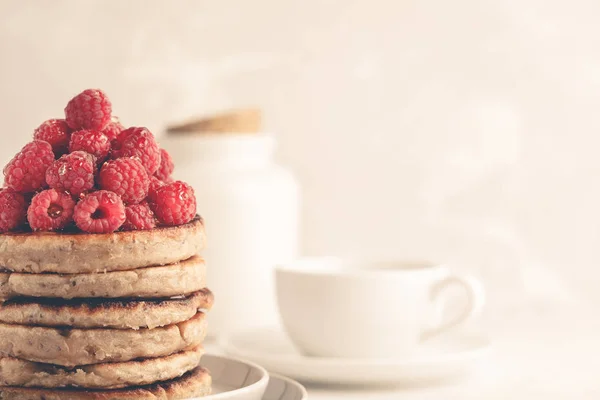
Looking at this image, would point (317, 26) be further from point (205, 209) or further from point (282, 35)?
point (205, 209)

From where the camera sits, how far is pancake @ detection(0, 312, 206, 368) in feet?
3.58

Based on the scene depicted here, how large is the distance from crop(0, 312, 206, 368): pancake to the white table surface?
41cm

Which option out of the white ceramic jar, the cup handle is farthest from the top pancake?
the white ceramic jar

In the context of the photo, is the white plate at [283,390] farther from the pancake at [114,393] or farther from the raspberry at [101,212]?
the raspberry at [101,212]

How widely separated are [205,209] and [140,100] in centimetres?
54

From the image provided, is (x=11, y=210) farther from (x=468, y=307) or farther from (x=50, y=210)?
(x=468, y=307)

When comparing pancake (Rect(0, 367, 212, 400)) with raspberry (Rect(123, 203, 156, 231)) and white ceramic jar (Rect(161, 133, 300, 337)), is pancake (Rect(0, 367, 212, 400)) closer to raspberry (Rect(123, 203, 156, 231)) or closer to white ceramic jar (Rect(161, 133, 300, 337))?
raspberry (Rect(123, 203, 156, 231))

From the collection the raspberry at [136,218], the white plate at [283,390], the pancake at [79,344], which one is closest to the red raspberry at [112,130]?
the raspberry at [136,218]

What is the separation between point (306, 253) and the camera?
2471 mm

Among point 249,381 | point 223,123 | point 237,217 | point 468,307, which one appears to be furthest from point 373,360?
point 223,123

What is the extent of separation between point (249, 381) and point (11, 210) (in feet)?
1.17

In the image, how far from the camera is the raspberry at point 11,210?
113 centimetres

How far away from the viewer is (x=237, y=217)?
2021 millimetres

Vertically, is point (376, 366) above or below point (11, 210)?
below
